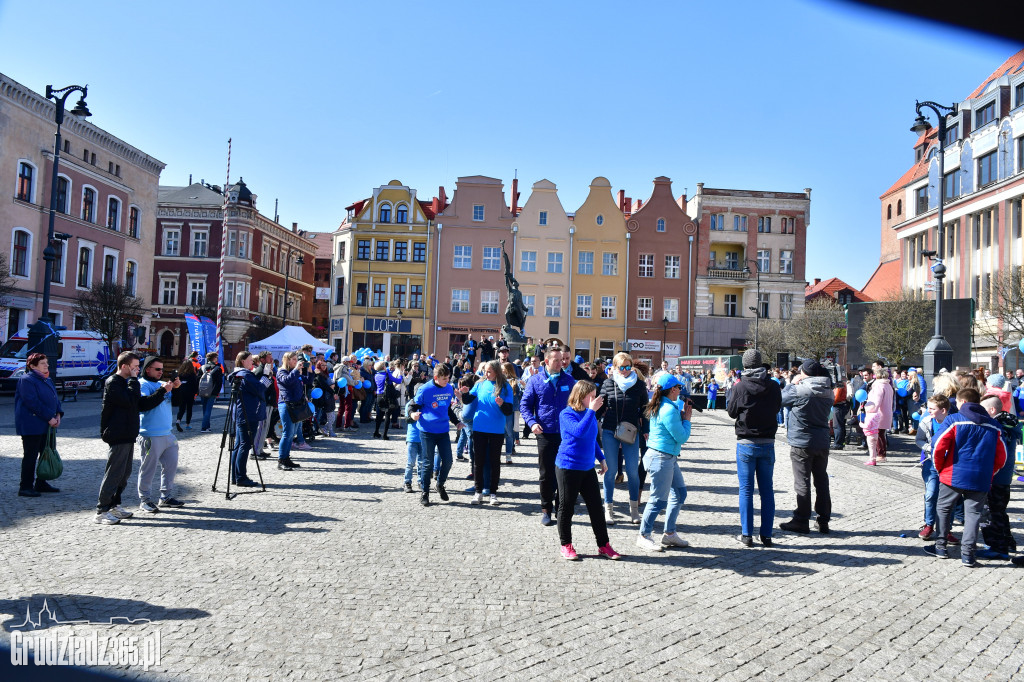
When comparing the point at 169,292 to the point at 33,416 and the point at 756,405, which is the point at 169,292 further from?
the point at 756,405

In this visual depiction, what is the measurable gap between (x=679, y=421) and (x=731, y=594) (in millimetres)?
1850

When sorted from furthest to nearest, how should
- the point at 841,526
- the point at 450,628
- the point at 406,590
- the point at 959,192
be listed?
the point at 959,192
the point at 841,526
the point at 406,590
the point at 450,628

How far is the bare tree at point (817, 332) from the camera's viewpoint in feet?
149

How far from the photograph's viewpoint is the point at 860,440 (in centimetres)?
1798

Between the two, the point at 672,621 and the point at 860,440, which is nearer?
the point at 672,621

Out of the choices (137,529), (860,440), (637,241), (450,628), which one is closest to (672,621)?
(450,628)

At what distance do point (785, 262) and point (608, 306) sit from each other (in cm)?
1331

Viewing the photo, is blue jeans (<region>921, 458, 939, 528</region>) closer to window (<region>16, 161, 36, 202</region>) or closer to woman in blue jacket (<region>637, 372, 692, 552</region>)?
woman in blue jacket (<region>637, 372, 692, 552</region>)

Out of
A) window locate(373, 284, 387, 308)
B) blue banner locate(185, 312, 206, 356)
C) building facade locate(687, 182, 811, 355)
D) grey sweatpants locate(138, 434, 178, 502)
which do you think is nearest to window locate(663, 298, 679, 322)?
building facade locate(687, 182, 811, 355)

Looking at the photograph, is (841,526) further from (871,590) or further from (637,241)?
(637,241)

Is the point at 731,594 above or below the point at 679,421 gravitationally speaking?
below

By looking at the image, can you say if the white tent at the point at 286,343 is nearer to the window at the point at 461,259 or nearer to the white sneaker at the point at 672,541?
the window at the point at 461,259

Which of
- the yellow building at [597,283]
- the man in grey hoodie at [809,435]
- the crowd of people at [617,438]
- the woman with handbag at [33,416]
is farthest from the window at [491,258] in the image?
the man in grey hoodie at [809,435]

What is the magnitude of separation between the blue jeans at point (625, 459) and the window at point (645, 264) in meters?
43.9
